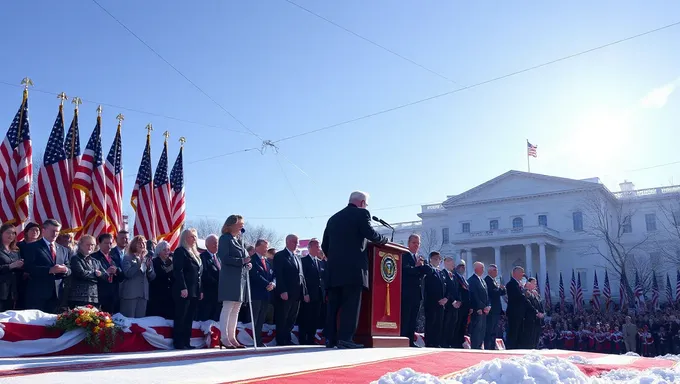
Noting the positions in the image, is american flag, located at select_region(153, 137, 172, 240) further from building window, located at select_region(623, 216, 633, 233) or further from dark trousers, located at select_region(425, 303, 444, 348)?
building window, located at select_region(623, 216, 633, 233)

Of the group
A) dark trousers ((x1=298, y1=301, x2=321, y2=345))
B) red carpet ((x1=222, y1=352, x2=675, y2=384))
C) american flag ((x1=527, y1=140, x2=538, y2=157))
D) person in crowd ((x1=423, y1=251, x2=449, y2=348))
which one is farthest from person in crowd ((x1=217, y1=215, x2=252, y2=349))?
american flag ((x1=527, y1=140, x2=538, y2=157))

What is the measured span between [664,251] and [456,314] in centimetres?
4850

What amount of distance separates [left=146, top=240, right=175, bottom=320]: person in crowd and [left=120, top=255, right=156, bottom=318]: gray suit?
0.20 meters

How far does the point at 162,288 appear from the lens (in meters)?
9.06

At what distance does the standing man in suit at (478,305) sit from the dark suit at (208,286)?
534cm

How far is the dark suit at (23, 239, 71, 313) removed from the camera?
25.6 ft

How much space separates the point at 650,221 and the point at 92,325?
61.0 m

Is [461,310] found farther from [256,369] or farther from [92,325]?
[256,369]

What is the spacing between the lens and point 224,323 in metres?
8.14

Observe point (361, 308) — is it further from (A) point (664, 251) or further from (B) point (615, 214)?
(B) point (615, 214)

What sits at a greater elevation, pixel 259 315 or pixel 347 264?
pixel 347 264

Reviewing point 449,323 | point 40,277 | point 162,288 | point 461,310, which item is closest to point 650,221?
point 461,310

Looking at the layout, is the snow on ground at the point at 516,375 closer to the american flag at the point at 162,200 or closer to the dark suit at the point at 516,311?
the dark suit at the point at 516,311

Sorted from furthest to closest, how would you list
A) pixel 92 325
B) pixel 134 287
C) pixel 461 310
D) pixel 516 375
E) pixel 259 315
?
1. pixel 461 310
2. pixel 259 315
3. pixel 134 287
4. pixel 92 325
5. pixel 516 375
